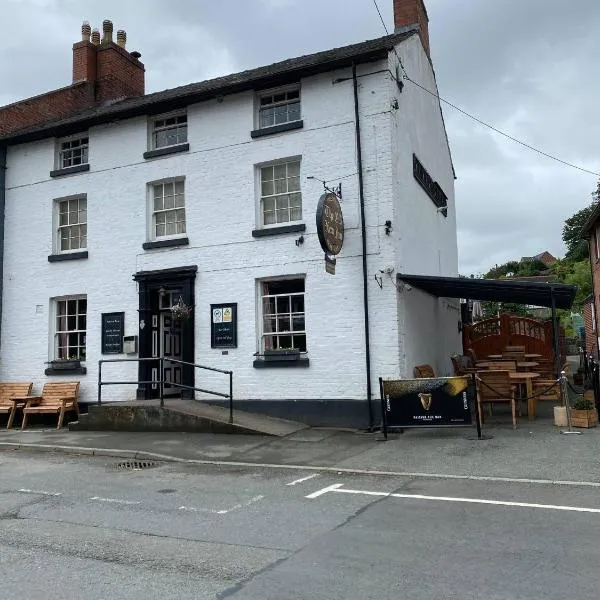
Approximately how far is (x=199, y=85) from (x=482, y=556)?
45.9 feet

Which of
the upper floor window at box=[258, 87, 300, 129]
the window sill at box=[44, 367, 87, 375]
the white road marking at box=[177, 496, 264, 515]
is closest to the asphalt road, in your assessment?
the white road marking at box=[177, 496, 264, 515]

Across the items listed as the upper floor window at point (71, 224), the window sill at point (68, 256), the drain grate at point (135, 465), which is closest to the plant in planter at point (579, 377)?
the drain grate at point (135, 465)

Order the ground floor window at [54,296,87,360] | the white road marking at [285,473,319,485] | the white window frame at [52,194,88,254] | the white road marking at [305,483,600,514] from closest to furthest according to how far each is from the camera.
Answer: the white road marking at [305,483,600,514], the white road marking at [285,473,319,485], the ground floor window at [54,296,87,360], the white window frame at [52,194,88,254]

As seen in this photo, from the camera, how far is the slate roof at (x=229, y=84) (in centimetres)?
1329

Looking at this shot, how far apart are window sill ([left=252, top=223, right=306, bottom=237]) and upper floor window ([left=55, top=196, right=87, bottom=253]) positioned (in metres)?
5.24

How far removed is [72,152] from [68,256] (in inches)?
119

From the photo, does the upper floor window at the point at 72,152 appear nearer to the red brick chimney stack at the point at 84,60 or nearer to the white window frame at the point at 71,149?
the white window frame at the point at 71,149

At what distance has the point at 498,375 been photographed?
12.4m

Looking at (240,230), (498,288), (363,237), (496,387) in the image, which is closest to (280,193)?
(240,230)

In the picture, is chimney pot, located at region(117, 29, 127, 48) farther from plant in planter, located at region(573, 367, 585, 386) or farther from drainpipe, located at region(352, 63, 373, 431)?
plant in planter, located at region(573, 367, 585, 386)

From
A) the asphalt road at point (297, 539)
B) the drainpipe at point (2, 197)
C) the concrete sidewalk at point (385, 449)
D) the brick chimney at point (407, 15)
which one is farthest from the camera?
the brick chimney at point (407, 15)

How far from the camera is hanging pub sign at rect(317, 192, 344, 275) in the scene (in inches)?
454

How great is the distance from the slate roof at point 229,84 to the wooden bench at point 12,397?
22.0ft

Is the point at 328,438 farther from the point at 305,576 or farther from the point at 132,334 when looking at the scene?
the point at 305,576
